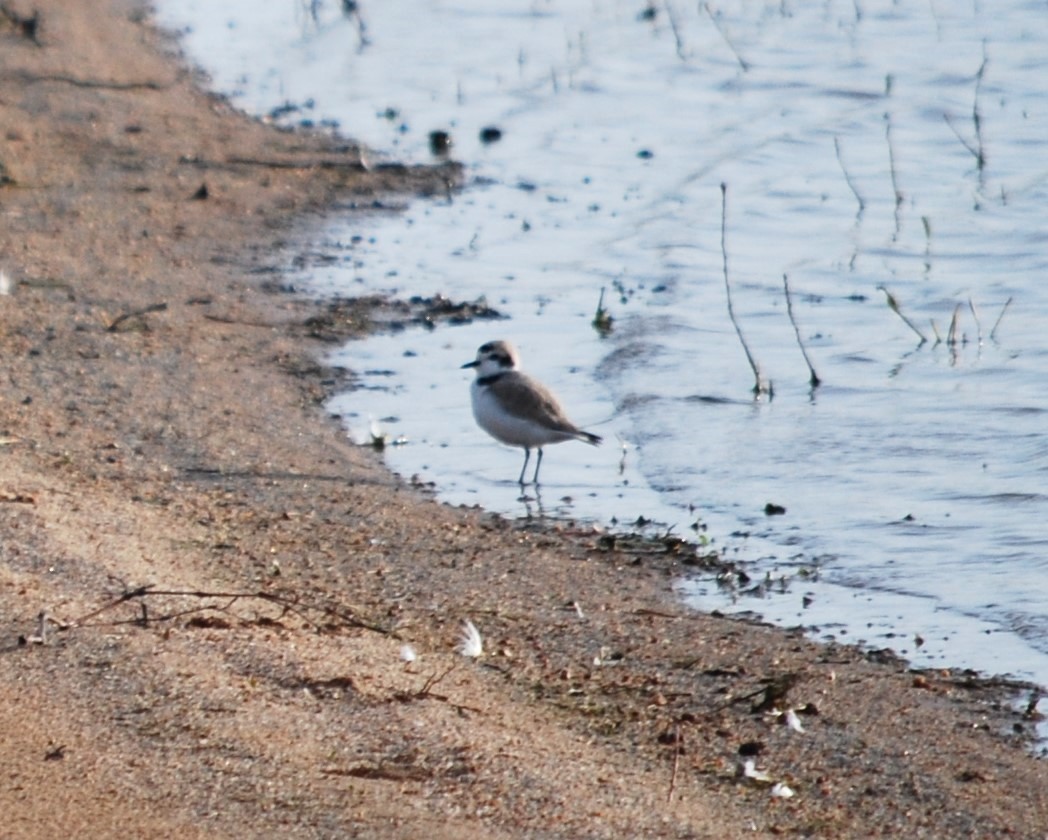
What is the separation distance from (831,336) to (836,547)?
10.1 feet

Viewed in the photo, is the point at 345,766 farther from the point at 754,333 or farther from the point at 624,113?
the point at 624,113

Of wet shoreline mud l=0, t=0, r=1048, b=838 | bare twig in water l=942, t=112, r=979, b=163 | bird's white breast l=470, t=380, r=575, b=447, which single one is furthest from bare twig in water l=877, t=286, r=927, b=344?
bare twig in water l=942, t=112, r=979, b=163

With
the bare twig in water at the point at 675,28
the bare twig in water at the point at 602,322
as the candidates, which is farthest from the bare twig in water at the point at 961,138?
the bare twig in water at the point at 602,322

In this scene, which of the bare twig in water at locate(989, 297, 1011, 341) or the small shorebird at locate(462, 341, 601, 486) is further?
the bare twig in water at locate(989, 297, 1011, 341)

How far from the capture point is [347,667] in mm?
4852

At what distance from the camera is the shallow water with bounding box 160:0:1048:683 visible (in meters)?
7.17

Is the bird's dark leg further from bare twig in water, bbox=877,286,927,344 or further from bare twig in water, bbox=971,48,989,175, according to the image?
bare twig in water, bbox=971,48,989,175

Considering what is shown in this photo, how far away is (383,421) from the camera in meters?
8.45

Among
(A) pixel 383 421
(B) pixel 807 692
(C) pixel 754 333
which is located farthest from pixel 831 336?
(B) pixel 807 692

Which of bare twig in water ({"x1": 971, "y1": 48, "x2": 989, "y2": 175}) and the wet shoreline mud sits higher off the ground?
the wet shoreline mud

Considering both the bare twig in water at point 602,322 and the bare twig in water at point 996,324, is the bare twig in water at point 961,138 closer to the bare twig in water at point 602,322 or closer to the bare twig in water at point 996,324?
the bare twig in water at point 996,324

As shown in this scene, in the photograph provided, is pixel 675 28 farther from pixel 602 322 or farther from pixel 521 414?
pixel 521 414

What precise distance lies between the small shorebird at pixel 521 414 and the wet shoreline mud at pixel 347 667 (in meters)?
0.52

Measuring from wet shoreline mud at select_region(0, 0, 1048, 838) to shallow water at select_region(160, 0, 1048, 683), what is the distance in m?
0.48
